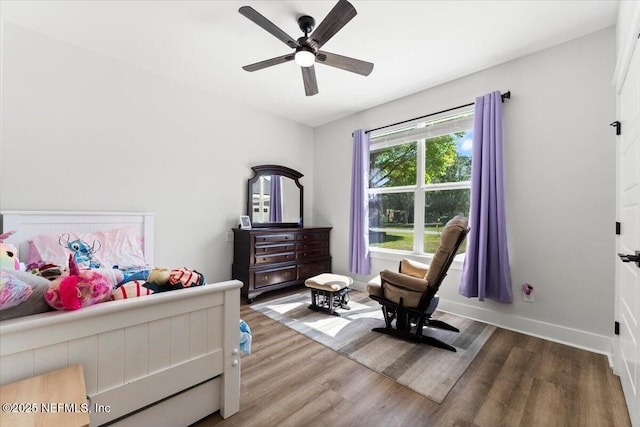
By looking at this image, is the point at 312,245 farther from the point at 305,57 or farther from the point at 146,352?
the point at 146,352

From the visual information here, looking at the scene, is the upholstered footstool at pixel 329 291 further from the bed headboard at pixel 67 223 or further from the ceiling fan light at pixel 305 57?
the ceiling fan light at pixel 305 57

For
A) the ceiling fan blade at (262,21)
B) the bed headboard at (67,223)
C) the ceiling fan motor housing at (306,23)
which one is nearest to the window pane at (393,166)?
the ceiling fan motor housing at (306,23)

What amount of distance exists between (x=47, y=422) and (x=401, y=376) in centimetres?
176

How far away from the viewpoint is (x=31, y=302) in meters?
0.91

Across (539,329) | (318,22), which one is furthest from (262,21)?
(539,329)

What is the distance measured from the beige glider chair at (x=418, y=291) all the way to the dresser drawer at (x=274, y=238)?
150 centimetres

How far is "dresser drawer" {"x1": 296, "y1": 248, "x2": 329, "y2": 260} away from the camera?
372 centimetres

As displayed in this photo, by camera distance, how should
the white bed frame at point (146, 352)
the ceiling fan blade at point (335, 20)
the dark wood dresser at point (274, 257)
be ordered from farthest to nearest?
the dark wood dresser at point (274, 257), the ceiling fan blade at point (335, 20), the white bed frame at point (146, 352)

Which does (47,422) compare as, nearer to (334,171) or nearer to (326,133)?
(334,171)

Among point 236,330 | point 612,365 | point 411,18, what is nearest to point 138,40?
point 411,18

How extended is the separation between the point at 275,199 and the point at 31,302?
3082mm

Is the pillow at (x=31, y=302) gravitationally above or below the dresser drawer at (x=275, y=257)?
above

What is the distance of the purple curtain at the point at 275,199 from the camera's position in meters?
3.89

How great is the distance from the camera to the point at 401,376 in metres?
1.74
